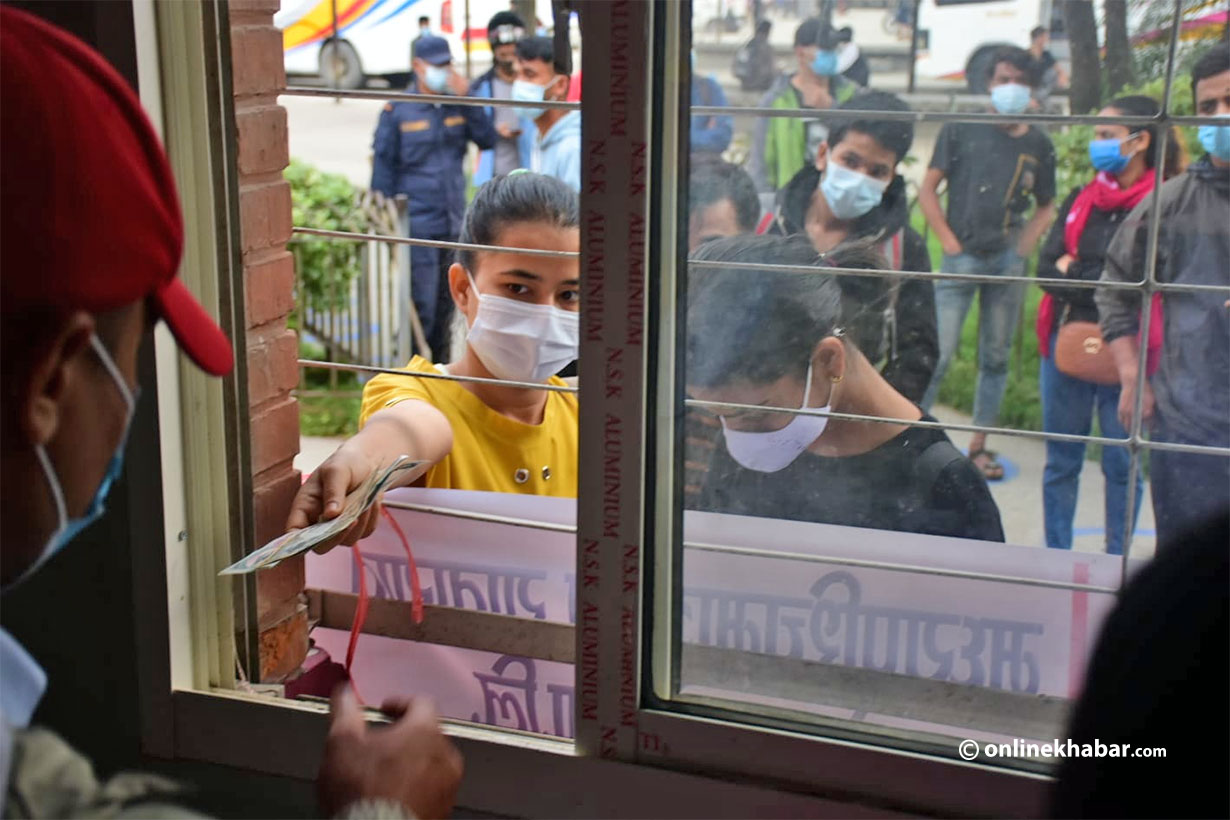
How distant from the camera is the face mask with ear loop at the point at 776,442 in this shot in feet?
5.56

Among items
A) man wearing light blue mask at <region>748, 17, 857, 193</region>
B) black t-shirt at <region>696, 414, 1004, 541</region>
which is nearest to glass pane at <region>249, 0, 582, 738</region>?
man wearing light blue mask at <region>748, 17, 857, 193</region>

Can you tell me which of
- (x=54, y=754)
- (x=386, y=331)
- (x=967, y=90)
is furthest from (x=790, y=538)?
(x=386, y=331)

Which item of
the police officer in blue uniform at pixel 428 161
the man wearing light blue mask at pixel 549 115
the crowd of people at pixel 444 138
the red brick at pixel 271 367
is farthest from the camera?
the police officer in blue uniform at pixel 428 161

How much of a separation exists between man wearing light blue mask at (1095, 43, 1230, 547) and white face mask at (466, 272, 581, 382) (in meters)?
0.85

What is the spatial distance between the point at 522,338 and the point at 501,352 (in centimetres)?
5

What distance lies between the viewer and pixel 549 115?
2736 mm

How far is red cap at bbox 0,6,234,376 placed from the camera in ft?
2.93

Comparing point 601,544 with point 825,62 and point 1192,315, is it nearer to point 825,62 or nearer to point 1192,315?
point 825,62

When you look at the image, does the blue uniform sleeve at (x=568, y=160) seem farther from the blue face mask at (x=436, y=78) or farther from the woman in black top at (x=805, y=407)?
the blue face mask at (x=436, y=78)

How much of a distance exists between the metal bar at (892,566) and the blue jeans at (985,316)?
0.19m

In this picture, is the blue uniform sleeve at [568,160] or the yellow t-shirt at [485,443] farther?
the blue uniform sleeve at [568,160]

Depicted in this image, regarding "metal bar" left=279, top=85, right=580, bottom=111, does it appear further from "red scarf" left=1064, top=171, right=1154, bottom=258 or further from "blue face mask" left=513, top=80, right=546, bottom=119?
"blue face mask" left=513, top=80, right=546, bottom=119

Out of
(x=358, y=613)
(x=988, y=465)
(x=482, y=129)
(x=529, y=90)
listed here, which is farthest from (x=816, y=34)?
(x=482, y=129)

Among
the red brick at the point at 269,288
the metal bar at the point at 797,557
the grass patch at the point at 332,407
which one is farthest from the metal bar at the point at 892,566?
the grass patch at the point at 332,407
